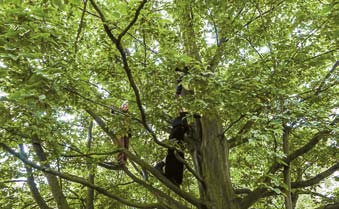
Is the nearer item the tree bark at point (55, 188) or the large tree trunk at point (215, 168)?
the large tree trunk at point (215, 168)

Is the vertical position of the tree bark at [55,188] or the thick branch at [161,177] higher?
the tree bark at [55,188]

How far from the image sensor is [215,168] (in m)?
4.44

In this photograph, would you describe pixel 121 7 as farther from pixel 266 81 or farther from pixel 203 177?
pixel 203 177

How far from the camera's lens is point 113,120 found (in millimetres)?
3451

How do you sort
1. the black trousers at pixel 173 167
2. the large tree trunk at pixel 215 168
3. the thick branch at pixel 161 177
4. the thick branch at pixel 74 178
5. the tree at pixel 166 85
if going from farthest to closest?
the black trousers at pixel 173 167, the large tree trunk at pixel 215 168, the thick branch at pixel 161 177, the thick branch at pixel 74 178, the tree at pixel 166 85

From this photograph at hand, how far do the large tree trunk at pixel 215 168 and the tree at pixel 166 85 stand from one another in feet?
0.05

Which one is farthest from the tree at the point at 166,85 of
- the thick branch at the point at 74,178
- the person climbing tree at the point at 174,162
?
the person climbing tree at the point at 174,162

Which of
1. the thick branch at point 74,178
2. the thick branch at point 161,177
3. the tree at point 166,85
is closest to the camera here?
the tree at point 166,85

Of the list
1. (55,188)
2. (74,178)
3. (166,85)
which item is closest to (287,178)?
(166,85)

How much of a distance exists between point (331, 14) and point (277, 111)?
1.21 m

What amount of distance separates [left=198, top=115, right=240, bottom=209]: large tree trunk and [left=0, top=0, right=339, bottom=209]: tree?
1cm

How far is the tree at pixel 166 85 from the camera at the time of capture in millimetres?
2508

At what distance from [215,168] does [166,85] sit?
171cm

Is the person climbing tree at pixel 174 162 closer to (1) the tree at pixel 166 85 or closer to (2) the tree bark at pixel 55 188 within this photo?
(1) the tree at pixel 166 85
